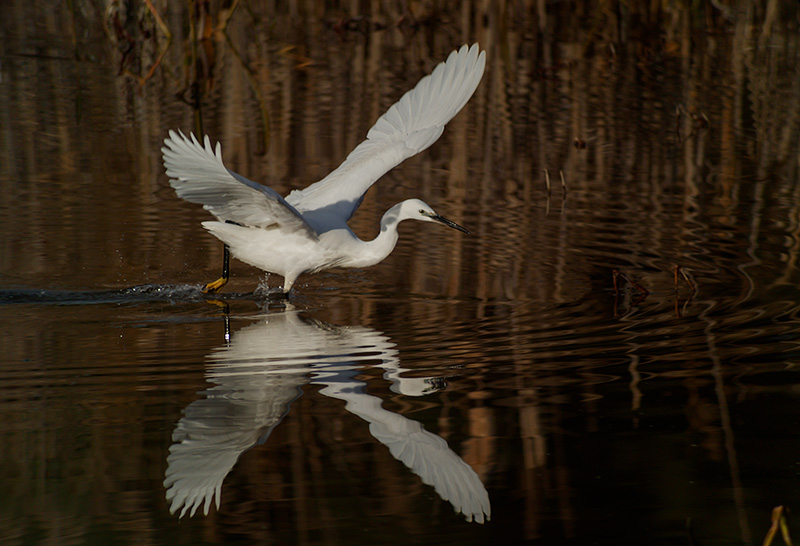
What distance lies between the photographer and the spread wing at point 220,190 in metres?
5.29

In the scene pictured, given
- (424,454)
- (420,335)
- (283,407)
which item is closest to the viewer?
(424,454)

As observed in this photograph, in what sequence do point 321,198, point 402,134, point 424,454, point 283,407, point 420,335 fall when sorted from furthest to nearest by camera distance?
point 402,134 < point 321,198 < point 420,335 < point 283,407 < point 424,454

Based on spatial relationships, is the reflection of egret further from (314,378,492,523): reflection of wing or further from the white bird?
the white bird

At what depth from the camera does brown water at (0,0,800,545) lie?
148 inches

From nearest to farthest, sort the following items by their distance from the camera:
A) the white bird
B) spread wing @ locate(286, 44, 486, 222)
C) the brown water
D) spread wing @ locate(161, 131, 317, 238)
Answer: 1. the brown water
2. spread wing @ locate(161, 131, 317, 238)
3. the white bird
4. spread wing @ locate(286, 44, 486, 222)

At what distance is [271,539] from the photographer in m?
3.47

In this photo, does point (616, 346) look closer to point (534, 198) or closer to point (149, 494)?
point (149, 494)

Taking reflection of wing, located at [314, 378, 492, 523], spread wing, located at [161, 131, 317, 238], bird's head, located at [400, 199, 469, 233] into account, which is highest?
spread wing, located at [161, 131, 317, 238]

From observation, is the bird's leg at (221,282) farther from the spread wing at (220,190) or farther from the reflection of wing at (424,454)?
the reflection of wing at (424,454)

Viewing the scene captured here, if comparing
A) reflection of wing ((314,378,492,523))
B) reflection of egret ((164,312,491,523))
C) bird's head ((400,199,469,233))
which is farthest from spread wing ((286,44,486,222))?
reflection of wing ((314,378,492,523))

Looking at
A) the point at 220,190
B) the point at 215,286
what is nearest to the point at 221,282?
the point at 215,286

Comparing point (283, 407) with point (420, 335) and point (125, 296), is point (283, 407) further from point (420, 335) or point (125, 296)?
point (125, 296)

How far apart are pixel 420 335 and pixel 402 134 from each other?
250 centimetres

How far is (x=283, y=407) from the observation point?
452 centimetres
